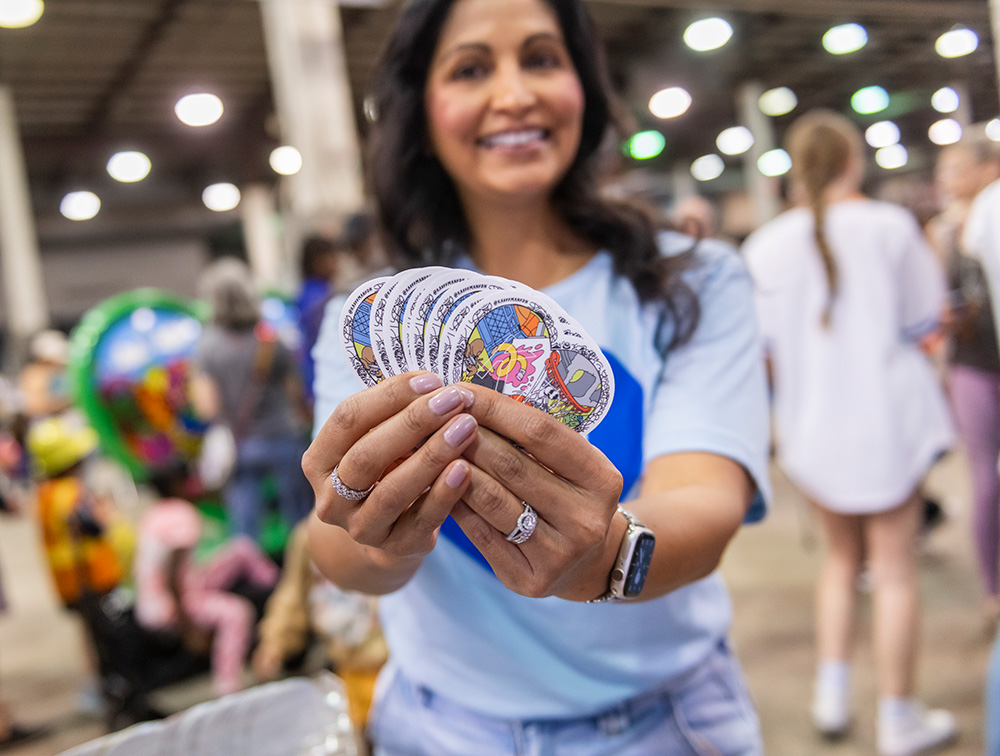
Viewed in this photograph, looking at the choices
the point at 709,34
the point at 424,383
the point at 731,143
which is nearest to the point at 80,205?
the point at 731,143

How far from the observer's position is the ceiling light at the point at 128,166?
11414 millimetres

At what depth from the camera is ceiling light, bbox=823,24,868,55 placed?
1644 millimetres

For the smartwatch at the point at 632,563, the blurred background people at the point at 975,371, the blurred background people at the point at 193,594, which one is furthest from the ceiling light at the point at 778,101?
the blurred background people at the point at 193,594

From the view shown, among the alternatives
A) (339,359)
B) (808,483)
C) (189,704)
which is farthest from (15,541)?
(339,359)

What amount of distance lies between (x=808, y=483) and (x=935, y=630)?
45.3 inches

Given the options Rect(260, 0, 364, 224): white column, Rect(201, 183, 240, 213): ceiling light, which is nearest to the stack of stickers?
Rect(260, 0, 364, 224): white column

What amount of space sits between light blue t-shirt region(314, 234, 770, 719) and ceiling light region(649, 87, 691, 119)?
361 centimetres

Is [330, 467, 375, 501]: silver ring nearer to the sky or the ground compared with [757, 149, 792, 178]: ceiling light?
nearer to the ground

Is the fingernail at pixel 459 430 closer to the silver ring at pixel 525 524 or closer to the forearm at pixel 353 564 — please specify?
the silver ring at pixel 525 524

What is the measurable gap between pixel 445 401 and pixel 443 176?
23.9 inches

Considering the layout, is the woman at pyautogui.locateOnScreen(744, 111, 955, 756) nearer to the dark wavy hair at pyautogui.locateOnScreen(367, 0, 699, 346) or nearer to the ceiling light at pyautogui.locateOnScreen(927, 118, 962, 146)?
the ceiling light at pyautogui.locateOnScreen(927, 118, 962, 146)

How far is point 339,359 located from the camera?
3.02 feet

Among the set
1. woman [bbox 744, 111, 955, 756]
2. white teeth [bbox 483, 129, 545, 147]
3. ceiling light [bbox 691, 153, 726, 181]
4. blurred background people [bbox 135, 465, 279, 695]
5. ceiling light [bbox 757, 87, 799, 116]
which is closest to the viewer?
white teeth [bbox 483, 129, 545, 147]

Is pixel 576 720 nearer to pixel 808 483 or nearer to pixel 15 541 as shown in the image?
pixel 808 483
